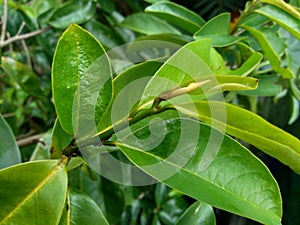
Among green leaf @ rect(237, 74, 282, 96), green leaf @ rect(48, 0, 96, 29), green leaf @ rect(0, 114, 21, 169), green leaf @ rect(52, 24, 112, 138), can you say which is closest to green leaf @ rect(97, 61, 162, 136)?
green leaf @ rect(52, 24, 112, 138)

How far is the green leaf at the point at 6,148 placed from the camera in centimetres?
53

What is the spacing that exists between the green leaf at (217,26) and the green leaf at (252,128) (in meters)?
0.26

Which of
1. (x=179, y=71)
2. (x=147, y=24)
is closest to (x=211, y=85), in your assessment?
(x=179, y=71)

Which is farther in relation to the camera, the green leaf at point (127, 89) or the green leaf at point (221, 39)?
the green leaf at point (221, 39)

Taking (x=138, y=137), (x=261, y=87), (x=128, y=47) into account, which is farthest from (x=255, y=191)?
(x=128, y=47)

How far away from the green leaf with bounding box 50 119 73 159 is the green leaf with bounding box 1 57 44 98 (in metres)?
0.45

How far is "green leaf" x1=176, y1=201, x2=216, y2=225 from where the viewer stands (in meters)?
0.54

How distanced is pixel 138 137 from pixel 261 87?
1.01 ft

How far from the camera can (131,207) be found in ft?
3.53

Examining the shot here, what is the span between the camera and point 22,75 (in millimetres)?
938

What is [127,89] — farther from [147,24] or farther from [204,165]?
[147,24]

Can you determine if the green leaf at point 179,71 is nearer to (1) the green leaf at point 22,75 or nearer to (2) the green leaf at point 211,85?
(2) the green leaf at point 211,85

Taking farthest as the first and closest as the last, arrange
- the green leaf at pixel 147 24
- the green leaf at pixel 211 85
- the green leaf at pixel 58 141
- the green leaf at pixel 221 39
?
the green leaf at pixel 147 24 → the green leaf at pixel 221 39 → the green leaf at pixel 58 141 → the green leaf at pixel 211 85

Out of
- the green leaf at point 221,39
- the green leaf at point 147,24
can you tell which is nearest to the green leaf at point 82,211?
the green leaf at point 221,39
